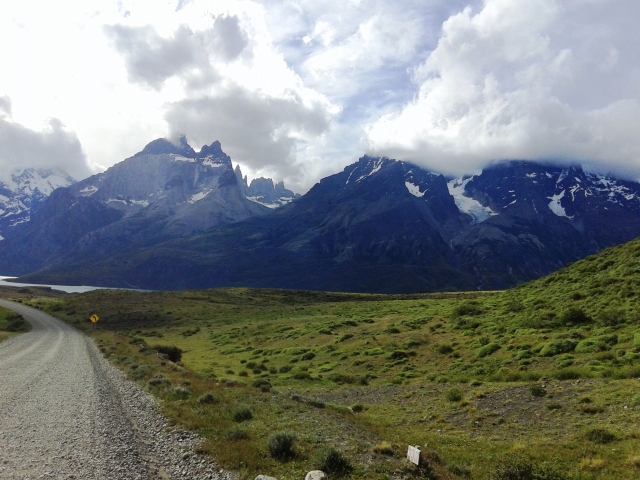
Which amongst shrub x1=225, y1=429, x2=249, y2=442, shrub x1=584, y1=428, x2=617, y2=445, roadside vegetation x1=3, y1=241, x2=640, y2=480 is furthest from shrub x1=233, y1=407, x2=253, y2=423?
shrub x1=584, y1=428, x2=617, y2=445

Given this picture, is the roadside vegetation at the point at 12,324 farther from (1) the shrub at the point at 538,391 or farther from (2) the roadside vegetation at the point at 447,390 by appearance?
(1) the shrub at the point at 538,391

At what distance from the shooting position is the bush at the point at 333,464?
11.5 metres

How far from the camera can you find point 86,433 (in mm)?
15891

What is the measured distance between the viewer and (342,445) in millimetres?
14094

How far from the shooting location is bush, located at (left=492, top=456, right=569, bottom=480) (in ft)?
34.6

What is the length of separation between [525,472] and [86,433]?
15790 mm

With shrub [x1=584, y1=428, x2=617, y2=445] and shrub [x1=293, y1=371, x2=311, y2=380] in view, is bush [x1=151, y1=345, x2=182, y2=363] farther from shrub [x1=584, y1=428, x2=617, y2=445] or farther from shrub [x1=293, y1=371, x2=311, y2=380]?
shrub [x1=584, y1=428, x2=617, y2=445]

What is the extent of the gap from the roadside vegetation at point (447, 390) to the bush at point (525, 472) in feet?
0.13

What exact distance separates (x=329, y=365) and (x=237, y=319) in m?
53.4

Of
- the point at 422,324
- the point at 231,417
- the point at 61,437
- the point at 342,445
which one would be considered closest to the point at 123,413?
the point at 61,437

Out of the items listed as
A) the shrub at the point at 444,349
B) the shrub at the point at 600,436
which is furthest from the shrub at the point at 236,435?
the shrub at the point at 444,349

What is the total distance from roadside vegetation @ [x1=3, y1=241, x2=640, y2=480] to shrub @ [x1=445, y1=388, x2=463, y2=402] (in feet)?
0.26

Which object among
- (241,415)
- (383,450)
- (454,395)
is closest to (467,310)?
(454,395)

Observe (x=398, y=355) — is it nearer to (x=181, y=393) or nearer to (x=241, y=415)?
(x=181, y=393)
